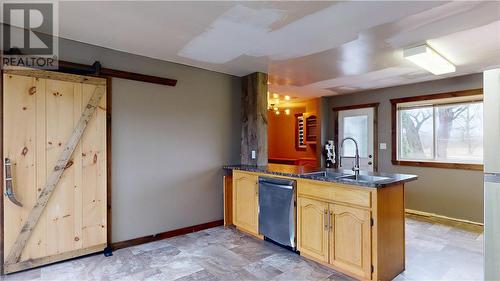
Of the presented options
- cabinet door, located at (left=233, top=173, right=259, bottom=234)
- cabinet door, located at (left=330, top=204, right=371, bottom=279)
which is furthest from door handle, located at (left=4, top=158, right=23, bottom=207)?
cabinet door, located at (left=330, top=204, right=371, bottom=279)

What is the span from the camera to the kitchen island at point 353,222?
7.50 ft

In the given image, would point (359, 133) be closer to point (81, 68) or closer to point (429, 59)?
point (429, 59)

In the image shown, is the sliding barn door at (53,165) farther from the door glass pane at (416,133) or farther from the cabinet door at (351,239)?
the door glass pane at (416,133)

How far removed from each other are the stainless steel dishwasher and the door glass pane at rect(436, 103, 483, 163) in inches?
128

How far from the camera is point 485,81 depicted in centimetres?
193

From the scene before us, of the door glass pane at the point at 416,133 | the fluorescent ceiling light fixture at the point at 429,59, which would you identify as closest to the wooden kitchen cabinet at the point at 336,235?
the fluorescent ceiling light fixture at the point at 429,59

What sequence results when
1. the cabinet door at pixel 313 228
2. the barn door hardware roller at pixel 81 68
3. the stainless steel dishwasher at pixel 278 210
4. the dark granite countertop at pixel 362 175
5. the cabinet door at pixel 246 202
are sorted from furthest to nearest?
the cabinet door at pixel 246 202 → the stainless steel dishwasher at pixel 278 210 → the barn door hardware roller at pixel 81 68 → the cabinet door at pixel 313 228 → the dark granite countertop at pixel 362 175

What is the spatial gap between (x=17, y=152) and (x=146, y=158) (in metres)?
1.25

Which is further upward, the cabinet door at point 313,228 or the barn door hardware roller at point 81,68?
the barn door hardware roller at point 81,68

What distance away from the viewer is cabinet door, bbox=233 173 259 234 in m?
3.52

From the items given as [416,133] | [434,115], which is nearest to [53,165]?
[416,133]

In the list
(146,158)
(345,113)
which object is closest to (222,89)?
(146,158)

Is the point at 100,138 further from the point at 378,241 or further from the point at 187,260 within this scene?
the point at 378,241

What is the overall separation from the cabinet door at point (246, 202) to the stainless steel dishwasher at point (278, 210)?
134 millimetres
